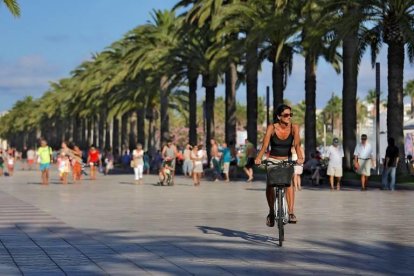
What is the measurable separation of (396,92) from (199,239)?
19.6 metres

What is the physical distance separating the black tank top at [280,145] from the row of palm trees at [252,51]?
62.8ft

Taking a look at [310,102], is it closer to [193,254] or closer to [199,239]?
[199,239]

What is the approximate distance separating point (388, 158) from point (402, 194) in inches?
107

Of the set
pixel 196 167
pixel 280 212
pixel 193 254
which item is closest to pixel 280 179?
A: pixel 280 212

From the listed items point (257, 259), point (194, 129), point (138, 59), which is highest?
point (138, 59)

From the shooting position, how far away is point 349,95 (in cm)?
3569

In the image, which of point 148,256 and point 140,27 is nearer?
point 148,256

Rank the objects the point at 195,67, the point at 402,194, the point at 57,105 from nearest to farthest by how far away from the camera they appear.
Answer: the point at 402,194 → the point at 195,67 → the point at 57,105

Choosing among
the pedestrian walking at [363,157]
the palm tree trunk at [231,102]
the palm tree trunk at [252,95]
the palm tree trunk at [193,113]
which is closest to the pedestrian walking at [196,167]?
the pedestrian walking at [363,157]

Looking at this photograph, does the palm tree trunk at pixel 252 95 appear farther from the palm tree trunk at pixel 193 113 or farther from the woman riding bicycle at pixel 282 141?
the woman riding bicycle at pixel 282 141

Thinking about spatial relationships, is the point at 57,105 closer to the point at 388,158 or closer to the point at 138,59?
the point at 138,59

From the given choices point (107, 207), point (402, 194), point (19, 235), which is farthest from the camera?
point (402, 194)

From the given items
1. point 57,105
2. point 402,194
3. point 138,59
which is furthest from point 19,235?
point 57,105

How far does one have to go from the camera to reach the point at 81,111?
89.4m
